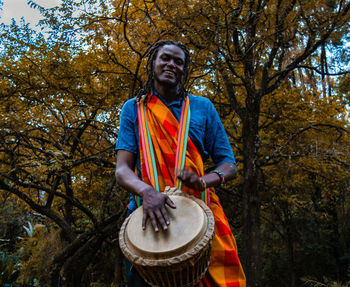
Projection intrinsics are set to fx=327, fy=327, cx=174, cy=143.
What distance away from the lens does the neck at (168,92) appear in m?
1.99

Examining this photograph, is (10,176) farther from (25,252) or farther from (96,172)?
(25,252)

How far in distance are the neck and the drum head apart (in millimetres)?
715

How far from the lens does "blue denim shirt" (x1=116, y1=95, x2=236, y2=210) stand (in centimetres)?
183

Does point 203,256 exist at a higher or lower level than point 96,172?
higher

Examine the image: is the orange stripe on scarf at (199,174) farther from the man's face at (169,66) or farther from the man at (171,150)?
the man's face at (169,66)

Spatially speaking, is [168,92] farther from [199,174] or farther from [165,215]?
[165,215]

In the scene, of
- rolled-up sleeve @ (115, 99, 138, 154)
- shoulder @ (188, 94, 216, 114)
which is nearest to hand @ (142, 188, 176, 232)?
rolled-up sleeve @ (115, 99, 138, 154)

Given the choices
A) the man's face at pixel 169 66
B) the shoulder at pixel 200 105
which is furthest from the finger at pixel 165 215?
the man's face at pixel 169 66

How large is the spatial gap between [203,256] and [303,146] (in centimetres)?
656

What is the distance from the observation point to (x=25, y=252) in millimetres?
13492

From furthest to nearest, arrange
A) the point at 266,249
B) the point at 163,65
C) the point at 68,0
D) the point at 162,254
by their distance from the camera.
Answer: the point at 266,249 → the point at 68,0 → the point at 163,65 → the point at 162,254

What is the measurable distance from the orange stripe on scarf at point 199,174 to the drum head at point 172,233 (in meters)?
0.18

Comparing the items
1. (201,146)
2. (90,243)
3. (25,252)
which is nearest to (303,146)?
(90,243)

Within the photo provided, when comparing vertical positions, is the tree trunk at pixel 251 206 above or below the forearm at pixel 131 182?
below
